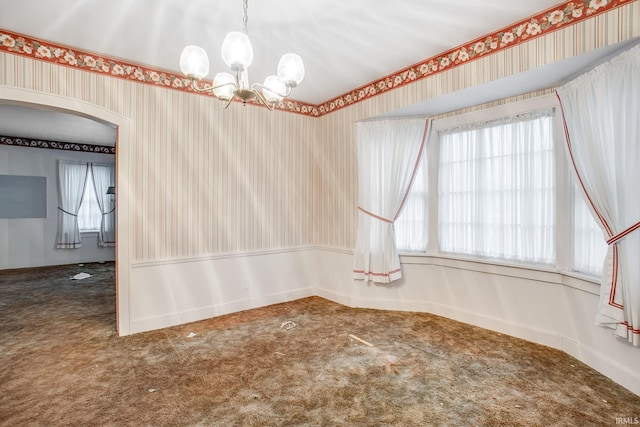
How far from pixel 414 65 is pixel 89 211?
8.07m

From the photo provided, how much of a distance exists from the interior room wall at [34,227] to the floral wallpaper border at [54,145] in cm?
9

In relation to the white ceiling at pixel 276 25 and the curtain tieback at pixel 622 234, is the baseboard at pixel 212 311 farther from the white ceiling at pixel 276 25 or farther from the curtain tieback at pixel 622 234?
the curtain tieback at pixel 622 234

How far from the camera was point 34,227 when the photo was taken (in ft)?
23.0

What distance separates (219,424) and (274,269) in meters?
2.54

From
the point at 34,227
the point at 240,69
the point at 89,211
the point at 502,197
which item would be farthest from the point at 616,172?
the point at 34,227

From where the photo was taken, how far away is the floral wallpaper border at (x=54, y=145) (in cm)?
672

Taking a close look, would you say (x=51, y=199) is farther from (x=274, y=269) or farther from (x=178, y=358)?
(x=178, y=358)

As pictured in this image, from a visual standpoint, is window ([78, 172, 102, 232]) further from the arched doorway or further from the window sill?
the window sill

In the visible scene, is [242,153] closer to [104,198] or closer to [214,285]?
[214,285]

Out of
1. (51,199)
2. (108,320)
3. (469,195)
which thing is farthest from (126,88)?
(51,199)

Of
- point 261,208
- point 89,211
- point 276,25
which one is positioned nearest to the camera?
point 276,25

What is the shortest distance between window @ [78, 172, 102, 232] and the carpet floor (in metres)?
4.38

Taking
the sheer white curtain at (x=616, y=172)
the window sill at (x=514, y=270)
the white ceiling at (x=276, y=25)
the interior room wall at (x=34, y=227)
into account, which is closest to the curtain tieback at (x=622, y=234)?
the sheer white curtain at (x=616, y=172)

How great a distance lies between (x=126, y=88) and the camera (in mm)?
3369
